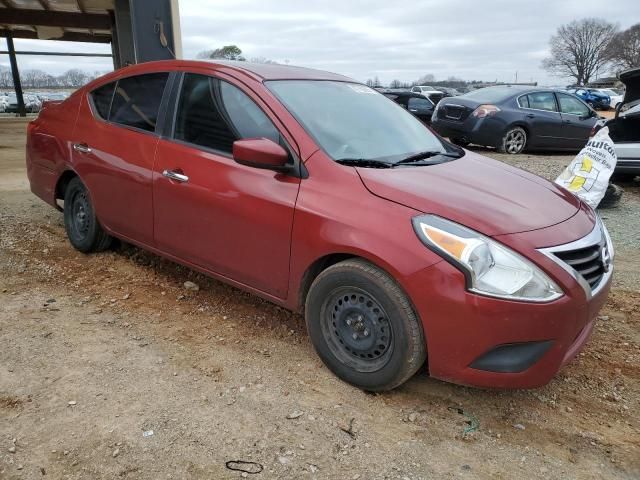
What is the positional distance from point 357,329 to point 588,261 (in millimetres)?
1160

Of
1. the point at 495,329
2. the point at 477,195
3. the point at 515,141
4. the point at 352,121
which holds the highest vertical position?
the point at 352,121

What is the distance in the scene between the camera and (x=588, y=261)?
2570mm

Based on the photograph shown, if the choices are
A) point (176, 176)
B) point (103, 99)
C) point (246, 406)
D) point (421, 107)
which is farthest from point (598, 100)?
point (246, 406)

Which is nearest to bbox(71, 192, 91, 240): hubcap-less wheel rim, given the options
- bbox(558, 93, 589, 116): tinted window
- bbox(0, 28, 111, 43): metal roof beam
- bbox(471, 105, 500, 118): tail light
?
bbox(471, 105, 500, 118): tail light

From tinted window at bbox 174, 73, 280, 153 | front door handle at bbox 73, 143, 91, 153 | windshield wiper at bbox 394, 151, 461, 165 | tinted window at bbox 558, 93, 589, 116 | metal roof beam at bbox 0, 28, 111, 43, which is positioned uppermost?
tinted window at bbox 174, 73, 280, 153

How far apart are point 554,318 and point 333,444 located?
3.66 ft

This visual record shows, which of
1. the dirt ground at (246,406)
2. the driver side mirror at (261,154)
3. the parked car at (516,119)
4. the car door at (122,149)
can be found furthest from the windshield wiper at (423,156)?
the parked car at (516,119)

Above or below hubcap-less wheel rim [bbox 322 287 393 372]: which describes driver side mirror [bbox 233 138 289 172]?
above

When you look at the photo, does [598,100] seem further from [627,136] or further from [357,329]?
[357,329]

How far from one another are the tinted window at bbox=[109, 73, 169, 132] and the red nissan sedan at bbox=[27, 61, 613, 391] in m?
0.01

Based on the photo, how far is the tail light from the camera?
10.2 metres

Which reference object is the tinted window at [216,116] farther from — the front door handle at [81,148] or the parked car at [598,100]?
the parked car at [598,100]

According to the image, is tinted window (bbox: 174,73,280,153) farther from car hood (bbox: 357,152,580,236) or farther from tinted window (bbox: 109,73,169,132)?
car hood (bbox: 357,152,580,236)

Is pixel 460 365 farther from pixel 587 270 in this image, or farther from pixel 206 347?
pixel 206 347
